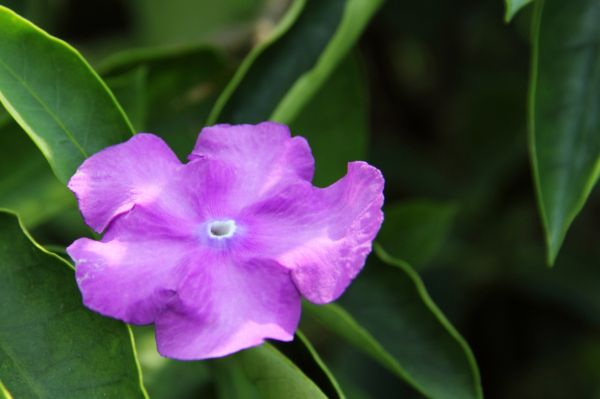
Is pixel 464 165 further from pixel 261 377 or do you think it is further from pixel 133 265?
pixel 133 265

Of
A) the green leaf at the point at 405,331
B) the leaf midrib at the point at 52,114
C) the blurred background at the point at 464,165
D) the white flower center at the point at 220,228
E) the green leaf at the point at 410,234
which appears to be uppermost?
the leaf midrib at the point at 52,114

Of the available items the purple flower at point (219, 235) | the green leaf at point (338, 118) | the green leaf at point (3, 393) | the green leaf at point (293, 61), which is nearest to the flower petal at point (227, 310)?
the purple flower at point (219, 235)

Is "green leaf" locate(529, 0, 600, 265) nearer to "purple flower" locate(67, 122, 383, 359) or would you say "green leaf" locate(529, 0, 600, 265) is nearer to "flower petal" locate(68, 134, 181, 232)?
"purple flower" locate(67, 122, 383, 359)

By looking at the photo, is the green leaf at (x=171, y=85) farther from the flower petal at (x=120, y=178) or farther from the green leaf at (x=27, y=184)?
the flower petal at (x=120, y=178)

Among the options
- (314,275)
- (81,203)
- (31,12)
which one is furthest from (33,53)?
(31,12)

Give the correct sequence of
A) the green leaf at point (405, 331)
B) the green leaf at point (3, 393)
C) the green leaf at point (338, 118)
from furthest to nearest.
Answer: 1. the green leaf at point (338, 118)
2. the green leaf at point (405, 331)
3. the green leaf at point (3, 393)

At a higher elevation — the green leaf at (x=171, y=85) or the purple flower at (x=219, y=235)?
the purple flower at (x=219, y=235)
